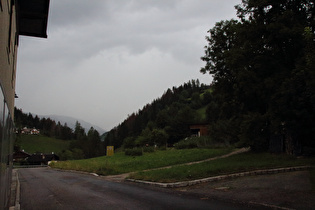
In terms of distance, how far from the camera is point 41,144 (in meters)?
146

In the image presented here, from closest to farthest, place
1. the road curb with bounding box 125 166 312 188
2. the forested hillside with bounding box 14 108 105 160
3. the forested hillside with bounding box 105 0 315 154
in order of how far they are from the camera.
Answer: the road curb with bounding box 125 166 312 188, the forested hillside with bounding box 105 0 315 154, the forested hillside with bounding box 14 108 105 160

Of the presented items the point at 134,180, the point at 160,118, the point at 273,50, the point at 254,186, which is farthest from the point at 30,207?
the point at 160,118

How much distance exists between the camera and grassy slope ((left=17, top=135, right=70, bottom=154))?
448ft

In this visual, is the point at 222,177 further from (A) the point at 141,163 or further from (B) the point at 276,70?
(A) the point at 141,163

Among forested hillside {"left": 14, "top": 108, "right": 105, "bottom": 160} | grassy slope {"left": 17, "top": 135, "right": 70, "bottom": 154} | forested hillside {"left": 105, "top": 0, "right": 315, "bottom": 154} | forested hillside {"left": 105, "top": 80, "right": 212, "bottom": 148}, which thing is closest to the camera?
forested hillside {"left": 105, "top": 0, "right": 315, "bottom": 154}

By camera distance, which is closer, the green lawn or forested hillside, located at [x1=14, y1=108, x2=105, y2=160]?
the green lawn

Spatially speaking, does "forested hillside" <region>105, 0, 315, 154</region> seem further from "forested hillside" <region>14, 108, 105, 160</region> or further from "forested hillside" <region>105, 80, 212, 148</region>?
"forested hillside" <region>14, 108, 105, 160</region>

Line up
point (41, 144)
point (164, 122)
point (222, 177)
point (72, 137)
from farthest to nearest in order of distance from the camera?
point (72, 137) < point (41, 144) < point (164, 122) < point (222, 177)

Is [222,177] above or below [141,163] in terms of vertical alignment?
above

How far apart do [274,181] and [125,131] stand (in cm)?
12165

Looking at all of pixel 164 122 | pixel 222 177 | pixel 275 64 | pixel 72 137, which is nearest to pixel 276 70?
pixel 275 64

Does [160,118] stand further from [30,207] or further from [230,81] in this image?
[30,207]

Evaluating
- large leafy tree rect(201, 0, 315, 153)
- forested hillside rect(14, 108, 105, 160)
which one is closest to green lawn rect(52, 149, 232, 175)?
large leafy tree rect(201, 0, 315, 153)

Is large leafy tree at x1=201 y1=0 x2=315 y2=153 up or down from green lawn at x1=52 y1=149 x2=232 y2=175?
up
